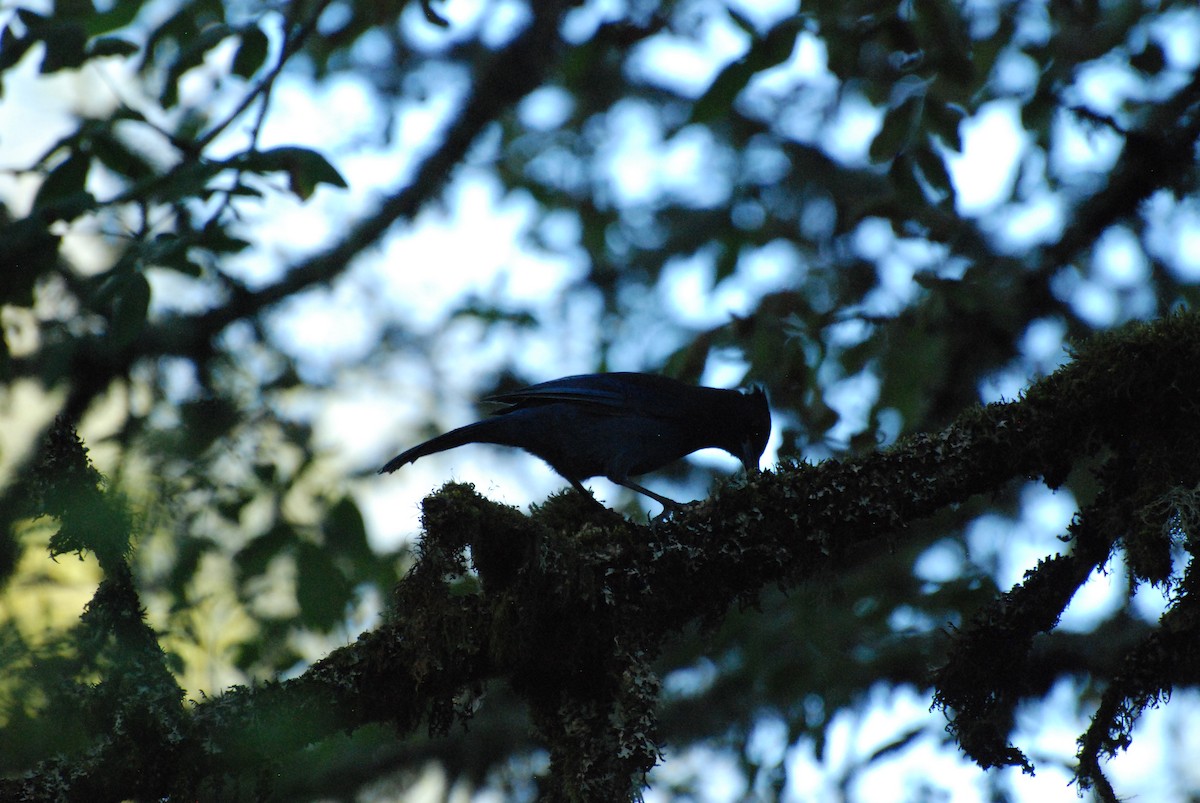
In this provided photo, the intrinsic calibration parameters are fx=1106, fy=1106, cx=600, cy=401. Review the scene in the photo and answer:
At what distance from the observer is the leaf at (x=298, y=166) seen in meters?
3.94

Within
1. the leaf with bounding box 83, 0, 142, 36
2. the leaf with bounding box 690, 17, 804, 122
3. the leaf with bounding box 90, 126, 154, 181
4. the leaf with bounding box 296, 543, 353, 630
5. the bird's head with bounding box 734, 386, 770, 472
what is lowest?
the leaf with bounding box 296, 543, 353, 630

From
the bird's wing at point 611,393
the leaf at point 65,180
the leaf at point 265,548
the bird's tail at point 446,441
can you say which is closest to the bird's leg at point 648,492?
the bird's wing at point 611,393

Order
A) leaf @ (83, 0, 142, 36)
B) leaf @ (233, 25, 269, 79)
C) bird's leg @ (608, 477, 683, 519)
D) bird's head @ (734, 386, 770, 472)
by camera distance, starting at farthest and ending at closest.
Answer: bird's head @ (734, 386, 770, 472) < bird's leg @ (608, 477, 683, 519) < leaf @ (233, 25, 269, 79) < leaf @ (83, 0, 142, 36)

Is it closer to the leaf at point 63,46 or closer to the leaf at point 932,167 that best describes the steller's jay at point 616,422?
the leaf at point 932,167

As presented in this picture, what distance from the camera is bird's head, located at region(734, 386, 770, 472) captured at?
231 inches

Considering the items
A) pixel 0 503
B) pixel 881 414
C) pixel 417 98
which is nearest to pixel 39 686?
pixel 0 503

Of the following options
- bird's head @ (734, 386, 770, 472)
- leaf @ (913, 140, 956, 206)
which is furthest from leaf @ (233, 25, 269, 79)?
bird's head @ (734, 386, 770, 472)

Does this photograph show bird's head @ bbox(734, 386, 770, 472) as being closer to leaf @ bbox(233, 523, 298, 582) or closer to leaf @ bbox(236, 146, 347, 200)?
leaf @ bbox(233, 523, 298, 582)

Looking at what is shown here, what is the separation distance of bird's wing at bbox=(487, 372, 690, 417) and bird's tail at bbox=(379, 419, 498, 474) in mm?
223

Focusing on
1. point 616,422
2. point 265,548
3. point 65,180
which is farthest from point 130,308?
point 616,422

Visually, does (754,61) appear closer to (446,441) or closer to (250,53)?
(250,53)

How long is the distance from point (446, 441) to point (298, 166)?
1.41 m

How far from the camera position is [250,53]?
4.20 metres

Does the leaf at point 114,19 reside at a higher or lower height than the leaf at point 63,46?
higher
